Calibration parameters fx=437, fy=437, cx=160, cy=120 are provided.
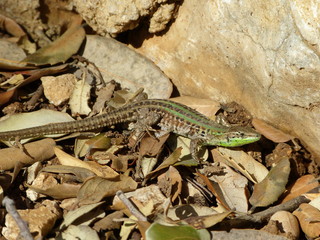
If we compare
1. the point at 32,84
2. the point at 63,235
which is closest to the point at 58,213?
the point at 63,235

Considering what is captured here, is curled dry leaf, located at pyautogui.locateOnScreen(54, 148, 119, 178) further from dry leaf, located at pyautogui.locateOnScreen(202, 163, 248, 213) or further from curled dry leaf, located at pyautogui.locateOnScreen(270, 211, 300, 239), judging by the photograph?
curled dry leaf, located at pyautogui.locateOnScreen(270, 211, 300, 239)

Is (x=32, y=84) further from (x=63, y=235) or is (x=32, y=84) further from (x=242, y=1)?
(x=242, y=1)

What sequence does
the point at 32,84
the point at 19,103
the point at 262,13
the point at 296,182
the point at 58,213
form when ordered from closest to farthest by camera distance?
1. the point at 58,213
2. the point at 262,13
3. the point at 296,182
4. the point at 19,103
5. the point at 32,84

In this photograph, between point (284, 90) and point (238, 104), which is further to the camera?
point (238, 104)

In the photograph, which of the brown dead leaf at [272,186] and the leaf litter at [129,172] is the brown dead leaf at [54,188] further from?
the brown dead leaf at [272,186]

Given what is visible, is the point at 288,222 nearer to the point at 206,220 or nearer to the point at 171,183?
the point at 206,220

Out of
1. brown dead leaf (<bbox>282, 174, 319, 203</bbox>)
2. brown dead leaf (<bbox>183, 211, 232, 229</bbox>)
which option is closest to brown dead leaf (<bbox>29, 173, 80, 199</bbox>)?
brown dead leaf (<bbox>183, 211, 232, 229</bbox>)

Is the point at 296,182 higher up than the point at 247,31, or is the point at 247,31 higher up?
the point at 247,31
